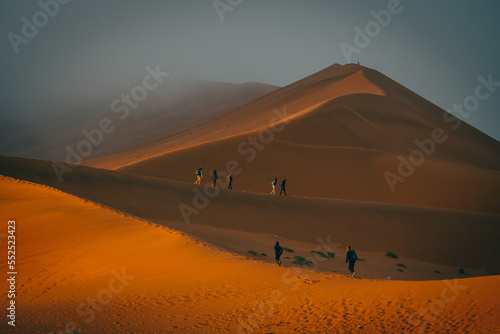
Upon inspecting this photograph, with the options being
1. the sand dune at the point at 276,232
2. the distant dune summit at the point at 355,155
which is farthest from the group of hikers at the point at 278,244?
the distant dune summit at the point at 355,155

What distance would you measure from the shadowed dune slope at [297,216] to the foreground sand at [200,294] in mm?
7357

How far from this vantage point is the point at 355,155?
130 ft

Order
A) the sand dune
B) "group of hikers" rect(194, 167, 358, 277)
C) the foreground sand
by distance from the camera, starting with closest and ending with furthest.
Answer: the foreground sand → the sand dune → "group of hikers" rect(194, 167, 358, 277)

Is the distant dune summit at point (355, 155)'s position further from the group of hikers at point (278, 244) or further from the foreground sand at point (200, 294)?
the foreground sand at point (200, 294)

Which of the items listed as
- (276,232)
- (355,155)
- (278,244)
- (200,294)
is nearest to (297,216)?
(276,232)

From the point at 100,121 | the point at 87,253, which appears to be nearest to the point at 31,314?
the point at 87,253

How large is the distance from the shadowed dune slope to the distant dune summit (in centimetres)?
906

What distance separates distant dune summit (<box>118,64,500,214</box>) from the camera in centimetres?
3478

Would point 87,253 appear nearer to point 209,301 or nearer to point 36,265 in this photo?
point 36,265

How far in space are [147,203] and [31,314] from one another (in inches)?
524

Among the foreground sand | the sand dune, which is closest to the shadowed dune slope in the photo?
the sand dune

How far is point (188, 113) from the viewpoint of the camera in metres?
95.4

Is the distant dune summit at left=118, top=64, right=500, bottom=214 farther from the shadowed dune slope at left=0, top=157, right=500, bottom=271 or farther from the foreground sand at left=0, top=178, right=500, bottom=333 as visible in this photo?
the foreground sand at left=0, top=178, right=500, bottom=333

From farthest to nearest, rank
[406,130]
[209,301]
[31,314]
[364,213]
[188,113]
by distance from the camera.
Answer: [188,113] → [406,130] → [364,213] → [209,301] → [31,314]
